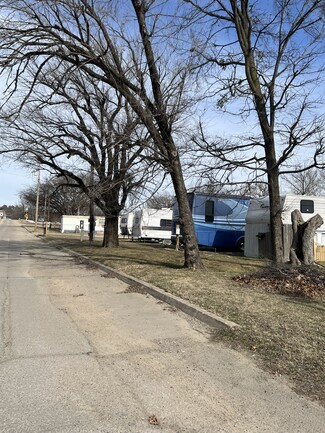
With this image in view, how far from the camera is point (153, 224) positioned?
35.8m

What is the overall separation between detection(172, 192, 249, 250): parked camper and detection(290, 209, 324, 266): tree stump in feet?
28.0

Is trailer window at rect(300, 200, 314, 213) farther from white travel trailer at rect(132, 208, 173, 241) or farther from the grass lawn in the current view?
white travel trailer at rect(132, 208, 173, 241)

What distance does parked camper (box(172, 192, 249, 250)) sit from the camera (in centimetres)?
2264

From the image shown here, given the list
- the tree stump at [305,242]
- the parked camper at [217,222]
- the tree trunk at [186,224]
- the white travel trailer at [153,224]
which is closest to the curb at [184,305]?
the tree trunk at [186,224]

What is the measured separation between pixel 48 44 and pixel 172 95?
399 centimetres

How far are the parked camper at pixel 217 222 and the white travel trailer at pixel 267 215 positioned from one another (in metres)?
2.47

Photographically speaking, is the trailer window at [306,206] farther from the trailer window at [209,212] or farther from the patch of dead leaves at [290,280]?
the patch of dead leaves at [290,280]

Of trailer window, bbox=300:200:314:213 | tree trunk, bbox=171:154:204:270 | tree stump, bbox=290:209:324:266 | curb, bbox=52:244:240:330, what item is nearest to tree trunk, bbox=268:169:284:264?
tree stump, bbox=290:209:324:266

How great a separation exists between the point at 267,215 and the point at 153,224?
58.6 feet

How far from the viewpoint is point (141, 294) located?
31.1ft

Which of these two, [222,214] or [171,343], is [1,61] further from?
[222,214]

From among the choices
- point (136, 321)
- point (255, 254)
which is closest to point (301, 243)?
point (255, 254)

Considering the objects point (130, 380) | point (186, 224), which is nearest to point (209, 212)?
point (186, 224)

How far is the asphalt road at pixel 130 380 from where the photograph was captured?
3.55m
